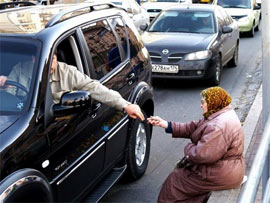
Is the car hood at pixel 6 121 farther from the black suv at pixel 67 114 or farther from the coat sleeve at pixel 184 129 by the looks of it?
the coat sleeve at pixel 184 129

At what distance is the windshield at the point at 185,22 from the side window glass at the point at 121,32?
5901 millimetres

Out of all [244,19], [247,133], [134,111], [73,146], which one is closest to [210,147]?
[134,111]

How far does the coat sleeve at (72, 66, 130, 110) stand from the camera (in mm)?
4305

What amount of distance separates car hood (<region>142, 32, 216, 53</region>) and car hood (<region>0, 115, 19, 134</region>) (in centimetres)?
717

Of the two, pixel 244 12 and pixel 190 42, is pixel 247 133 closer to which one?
pixel 190 42

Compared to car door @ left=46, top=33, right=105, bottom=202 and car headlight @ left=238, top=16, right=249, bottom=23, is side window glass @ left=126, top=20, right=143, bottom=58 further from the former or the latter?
car headlight @ left=238, top=16, right=249, bottom=23

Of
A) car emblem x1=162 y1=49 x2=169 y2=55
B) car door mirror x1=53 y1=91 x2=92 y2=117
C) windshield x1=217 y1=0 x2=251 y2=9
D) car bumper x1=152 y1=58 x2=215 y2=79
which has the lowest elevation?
windshield x1=217 y1=0 x2=251 y2=9

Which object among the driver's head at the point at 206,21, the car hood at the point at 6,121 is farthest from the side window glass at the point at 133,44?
the driver's head at the point at 206,21

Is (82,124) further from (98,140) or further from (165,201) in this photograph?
(165,201)


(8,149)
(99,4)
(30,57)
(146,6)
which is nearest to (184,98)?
(99,4)

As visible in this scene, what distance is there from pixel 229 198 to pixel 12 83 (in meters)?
2.09

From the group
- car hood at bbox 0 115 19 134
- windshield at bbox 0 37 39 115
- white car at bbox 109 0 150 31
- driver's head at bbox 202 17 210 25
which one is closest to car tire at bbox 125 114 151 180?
windshield at bbox 0 37 39 115

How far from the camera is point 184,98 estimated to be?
398 inches

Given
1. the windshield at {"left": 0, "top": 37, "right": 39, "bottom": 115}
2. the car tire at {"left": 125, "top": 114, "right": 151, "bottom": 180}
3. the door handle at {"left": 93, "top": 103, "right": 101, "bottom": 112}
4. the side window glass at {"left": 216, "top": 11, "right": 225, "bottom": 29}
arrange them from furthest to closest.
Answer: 1. the side window glass at {"left": 216, "top": 11, "right": 225, "bottom": 29}
2. the car tire at {"left": 125, "top": 114, "right": 151, "bottom": 180}
3. the door handle at {"left": 93, "top": 103, "right": 101, "bottom": 112}
4. the windshield at {"left": 0, "top": 37, "right": 39, "bottom": 115}
